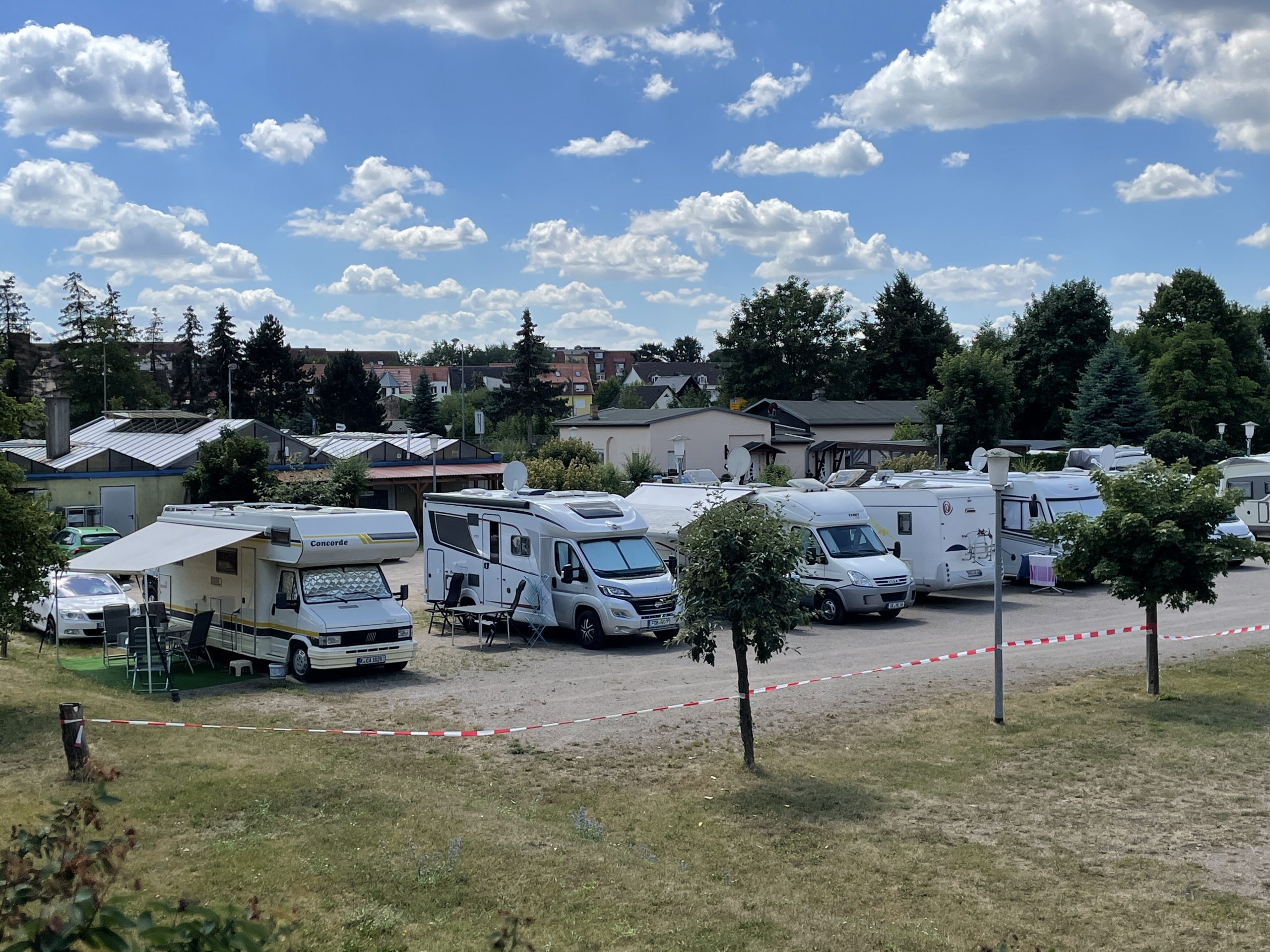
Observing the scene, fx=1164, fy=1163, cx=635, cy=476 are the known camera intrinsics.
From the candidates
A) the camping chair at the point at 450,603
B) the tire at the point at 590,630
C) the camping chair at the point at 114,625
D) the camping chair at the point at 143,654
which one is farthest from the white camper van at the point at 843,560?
the camping chair at the point at 114,625

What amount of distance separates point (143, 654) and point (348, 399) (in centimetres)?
6233

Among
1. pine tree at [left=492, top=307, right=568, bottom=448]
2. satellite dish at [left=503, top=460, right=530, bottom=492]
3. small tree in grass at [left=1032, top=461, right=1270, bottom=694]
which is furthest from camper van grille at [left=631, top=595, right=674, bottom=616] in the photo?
pine tree at [left=492, top=307, right=568, bottom=448]

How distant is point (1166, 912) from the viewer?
287 inches

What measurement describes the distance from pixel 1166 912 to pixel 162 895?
20.0ft

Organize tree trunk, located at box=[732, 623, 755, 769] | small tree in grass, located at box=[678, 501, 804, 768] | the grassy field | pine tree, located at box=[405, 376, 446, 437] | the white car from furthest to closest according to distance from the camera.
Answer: pine tree, located at box=[405, 376, 446, 437]
the white car
tree trunk, located at box=[732, 623, 755, 769]
small tree in grass, located at box=[678, 501, 804, 768]
the grassy field

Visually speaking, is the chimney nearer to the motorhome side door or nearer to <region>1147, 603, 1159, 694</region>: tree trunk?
the motorhome side door

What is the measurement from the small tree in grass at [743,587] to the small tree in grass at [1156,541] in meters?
5.03

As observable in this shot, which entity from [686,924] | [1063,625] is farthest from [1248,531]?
[686,924]

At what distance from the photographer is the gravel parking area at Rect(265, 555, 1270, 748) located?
13.5 m

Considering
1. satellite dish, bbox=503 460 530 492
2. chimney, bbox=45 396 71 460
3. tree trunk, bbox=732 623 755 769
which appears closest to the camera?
tree trunk, bbox=732 623 755 769

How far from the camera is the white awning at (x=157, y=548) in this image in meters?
15.7

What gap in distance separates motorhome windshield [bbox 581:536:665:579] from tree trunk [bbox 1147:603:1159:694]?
8025 mm

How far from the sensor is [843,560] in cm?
2161

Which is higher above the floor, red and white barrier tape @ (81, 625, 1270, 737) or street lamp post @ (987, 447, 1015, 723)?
street lamp post @ (987, 447, 1015, 723)
